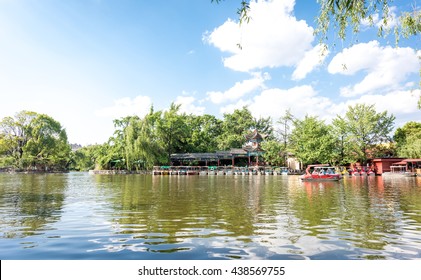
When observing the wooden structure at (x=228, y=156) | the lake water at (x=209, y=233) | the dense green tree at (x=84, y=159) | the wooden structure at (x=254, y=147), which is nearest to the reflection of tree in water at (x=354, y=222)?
the lake water at (x=209, y=233)

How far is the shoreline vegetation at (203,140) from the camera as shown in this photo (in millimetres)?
42969

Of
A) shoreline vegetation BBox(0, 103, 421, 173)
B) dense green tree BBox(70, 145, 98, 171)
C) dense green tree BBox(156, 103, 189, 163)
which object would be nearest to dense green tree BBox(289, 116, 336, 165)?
shoreline vegetation BBox(0, 103, 421, 173)

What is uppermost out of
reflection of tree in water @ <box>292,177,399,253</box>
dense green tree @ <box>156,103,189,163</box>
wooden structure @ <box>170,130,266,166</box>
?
dense green tree @ <box>156,103,189,163</box>

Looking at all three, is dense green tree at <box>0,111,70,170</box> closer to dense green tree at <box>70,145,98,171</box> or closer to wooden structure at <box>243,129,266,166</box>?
dense green tree at <box>70,145,98,171</box>

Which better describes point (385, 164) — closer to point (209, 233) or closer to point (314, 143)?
point (314, 143)

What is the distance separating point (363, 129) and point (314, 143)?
8205mm

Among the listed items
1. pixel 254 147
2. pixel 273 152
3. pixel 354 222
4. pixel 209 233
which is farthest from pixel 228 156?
pixel 209 233

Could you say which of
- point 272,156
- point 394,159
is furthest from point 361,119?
point 272,156

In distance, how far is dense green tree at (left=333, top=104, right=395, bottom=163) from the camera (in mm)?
42719

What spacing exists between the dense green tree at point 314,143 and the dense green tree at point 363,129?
2.60m

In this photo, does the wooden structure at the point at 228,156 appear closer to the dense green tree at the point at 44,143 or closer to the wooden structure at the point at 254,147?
the wooden structure at the point at 254,147

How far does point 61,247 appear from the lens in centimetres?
539

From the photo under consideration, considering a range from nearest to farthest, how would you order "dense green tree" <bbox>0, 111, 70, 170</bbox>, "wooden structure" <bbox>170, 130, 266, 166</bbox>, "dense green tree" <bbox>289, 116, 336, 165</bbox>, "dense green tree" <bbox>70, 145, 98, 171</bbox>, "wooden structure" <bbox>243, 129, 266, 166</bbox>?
"dense green tree" <bbox>289, 116, 336, 165</bbox>
"wooden structure" <bbox>170, 130, 266, 166</bbox>
"wooden structure" <bbox>243, 129, 266, 166</bbox>
"dense green tree" <bbox>0, 111, 70, 170</bbox>
"dense green tree" <bbox>70, 145, 98, 171</bbox>
